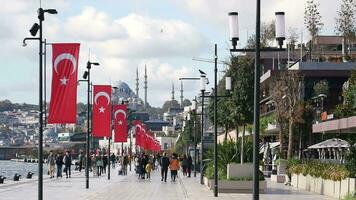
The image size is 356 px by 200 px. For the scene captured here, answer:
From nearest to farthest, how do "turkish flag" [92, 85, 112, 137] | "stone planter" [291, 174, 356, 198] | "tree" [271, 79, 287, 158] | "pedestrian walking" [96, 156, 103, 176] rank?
"stone planter" [291, 174, 356, 198] → "turkish flag" [92, 85, 112, 137] → "tree" [271, 79, 287, 158] → "pedestrian walking" [96, 156, 103, 176]

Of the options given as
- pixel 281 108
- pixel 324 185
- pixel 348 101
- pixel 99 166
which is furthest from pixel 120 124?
pixel 324 185

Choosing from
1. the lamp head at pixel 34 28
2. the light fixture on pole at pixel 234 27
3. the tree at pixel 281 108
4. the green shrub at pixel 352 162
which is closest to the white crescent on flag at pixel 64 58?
the lamp head at pixel 34 28

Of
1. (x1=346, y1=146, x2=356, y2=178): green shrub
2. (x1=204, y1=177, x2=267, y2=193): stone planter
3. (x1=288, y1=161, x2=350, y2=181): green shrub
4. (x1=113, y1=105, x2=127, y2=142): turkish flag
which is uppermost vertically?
(x1=113, y1=105, x2=127, y2=142): turkish flag

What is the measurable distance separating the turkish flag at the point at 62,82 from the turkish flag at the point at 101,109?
1614 cm

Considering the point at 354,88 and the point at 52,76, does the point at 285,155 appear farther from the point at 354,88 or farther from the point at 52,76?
the point at 52,76

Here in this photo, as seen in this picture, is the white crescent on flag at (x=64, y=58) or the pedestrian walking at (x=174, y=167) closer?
the white crescent on flag at (x=64, y=58)

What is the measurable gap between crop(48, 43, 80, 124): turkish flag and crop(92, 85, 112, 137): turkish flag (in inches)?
635

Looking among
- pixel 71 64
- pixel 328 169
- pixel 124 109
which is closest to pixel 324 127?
pixel 328 169

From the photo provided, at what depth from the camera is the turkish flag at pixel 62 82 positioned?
1025 inches

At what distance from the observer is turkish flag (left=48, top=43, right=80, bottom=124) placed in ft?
85.5

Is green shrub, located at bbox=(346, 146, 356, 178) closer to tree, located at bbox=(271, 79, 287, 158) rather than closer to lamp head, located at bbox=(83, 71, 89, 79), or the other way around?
lamp head, located at bbox=(83, 71, 89, 79)

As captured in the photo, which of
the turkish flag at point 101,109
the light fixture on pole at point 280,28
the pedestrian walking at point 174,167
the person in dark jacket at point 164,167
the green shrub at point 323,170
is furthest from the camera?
the person in dark jacket at point 164,167

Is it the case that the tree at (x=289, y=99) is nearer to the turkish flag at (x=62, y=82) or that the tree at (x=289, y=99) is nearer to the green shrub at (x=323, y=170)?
the green shrub at (x=323, y=170)

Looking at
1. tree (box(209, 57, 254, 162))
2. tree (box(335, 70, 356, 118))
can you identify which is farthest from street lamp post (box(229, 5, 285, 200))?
tree (box(209, 57, 254, 162))
